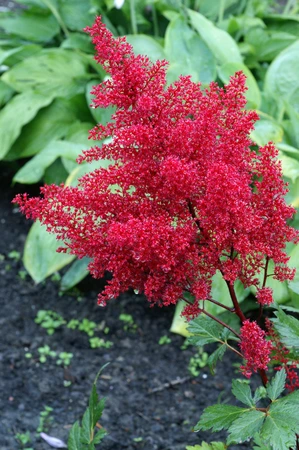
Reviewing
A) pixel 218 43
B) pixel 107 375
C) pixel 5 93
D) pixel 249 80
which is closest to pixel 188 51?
pixel 218 43

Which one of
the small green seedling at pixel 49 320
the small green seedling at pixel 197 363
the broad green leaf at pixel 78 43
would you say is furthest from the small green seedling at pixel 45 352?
the broad green leaf at pixel 78 43

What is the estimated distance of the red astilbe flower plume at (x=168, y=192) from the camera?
52.8 inches

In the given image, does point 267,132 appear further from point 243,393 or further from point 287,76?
point 243,393

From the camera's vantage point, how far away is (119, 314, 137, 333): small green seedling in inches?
138

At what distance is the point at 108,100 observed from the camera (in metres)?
1.40

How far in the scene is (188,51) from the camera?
4.27 metres

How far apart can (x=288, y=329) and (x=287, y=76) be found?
2661mm

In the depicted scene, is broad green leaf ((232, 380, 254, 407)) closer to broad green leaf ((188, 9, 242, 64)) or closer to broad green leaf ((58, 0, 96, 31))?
broad green leaf ((188, 9, 242, 64))

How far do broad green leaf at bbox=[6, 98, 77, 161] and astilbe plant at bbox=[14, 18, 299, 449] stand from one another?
3.08 m

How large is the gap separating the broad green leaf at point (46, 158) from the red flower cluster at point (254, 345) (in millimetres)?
2371

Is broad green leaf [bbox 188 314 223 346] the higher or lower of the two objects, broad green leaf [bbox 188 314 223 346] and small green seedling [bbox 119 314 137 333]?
the higher

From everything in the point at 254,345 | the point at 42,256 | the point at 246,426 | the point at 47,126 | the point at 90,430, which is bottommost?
the point at 42,256

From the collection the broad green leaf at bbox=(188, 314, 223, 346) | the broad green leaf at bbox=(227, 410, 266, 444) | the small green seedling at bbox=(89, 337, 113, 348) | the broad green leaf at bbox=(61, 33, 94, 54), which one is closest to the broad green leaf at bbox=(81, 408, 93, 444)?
the broad green leaf at bbox=(188, 314, 223, 346)

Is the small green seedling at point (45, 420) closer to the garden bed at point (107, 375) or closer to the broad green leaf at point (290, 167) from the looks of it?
the garden bed at point (107, 375)
